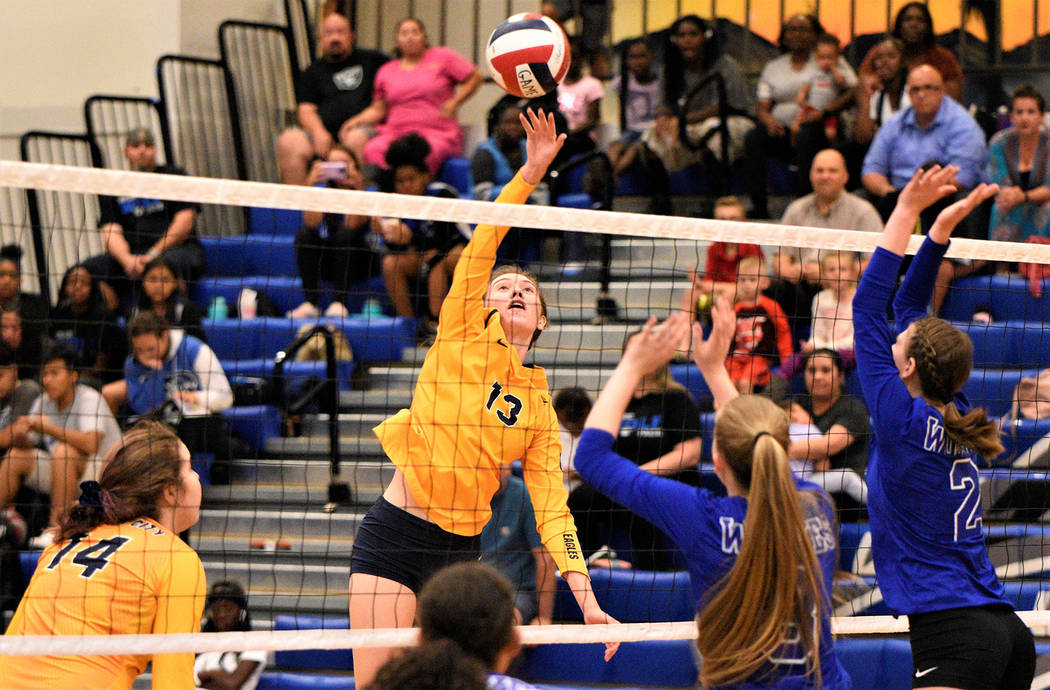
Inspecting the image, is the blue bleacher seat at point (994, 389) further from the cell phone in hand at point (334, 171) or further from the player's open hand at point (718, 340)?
the cell phone in hand at point (334, 171)

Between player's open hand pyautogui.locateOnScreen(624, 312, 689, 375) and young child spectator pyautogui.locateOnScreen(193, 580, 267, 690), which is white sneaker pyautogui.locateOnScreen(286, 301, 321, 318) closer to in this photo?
young child spectator pyautogui.locateOnScreen(193, 580, 267, 690)

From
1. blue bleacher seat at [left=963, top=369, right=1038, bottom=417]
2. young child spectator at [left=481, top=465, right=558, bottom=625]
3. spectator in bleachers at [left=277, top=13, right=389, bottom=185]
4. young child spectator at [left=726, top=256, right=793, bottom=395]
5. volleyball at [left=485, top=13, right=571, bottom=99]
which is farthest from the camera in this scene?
spectator in bleachers at [left=277, top=13, right=389, bottom=185]

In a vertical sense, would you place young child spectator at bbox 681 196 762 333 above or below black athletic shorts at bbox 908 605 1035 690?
above

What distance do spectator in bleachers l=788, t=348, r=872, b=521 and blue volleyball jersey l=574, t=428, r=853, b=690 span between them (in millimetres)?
A: 2896

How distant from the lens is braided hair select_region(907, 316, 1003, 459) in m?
3.99

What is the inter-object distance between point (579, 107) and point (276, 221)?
8.72 feet

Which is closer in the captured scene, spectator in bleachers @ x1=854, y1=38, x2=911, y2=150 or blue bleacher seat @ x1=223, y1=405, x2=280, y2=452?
blue bleacher seat @ x1=223, y1=405, x2=280, y2=452

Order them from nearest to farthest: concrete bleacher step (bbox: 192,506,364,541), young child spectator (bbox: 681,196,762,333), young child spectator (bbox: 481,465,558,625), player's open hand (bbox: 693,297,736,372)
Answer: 1. player's open hand (bbox: 693,297,736,372)
2. young child spectator (bbox: 481,465,558,625)
3. concrete bleacher step (bbox: 192,506,364,541)
4. young child spectator (bbox: 681,196,762,333)

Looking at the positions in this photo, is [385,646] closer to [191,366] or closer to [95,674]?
[95,674]

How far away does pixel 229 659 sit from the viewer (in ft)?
21.5

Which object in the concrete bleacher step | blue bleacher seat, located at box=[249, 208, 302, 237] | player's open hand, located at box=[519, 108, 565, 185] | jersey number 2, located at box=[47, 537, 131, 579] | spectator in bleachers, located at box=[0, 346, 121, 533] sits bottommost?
the concrete bleacher step

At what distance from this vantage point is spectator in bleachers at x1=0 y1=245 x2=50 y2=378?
8836 mm

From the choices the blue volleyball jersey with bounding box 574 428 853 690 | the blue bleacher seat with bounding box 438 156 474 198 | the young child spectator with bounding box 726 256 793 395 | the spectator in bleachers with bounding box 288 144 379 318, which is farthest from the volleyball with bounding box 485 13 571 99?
the blue bleacher seat with bounding box 438 156 474 198

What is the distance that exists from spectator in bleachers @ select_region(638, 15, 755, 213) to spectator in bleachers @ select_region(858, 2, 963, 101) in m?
1.02
